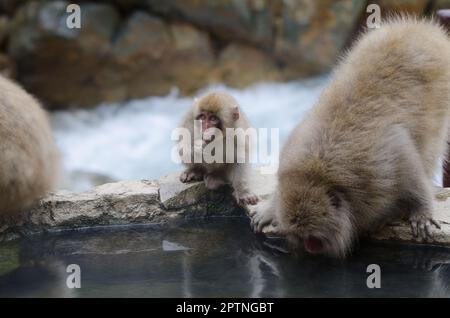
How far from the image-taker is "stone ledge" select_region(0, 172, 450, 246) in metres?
4.10

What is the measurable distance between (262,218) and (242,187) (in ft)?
1.62

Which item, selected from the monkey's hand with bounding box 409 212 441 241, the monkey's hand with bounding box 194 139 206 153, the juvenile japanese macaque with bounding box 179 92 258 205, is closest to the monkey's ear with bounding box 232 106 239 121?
the juvenile japanese macaque with bounding box 179 92 258 205

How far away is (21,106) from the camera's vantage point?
417 centimetres

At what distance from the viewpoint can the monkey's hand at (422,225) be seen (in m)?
3.71

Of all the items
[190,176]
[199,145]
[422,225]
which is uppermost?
[199,145]

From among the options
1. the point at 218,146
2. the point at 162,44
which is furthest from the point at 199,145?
the point at 162,44

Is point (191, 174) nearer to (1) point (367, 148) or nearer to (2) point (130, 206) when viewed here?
(2) point (130, 206)

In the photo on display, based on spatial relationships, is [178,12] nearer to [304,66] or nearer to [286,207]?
[304,66]

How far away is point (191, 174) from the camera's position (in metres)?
4.50

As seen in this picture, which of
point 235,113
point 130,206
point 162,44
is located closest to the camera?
point 130,206

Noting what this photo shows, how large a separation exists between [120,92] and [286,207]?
9352 millimetres

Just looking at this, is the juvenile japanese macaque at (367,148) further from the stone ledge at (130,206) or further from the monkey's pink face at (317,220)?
the stone ledge at (130,206)
